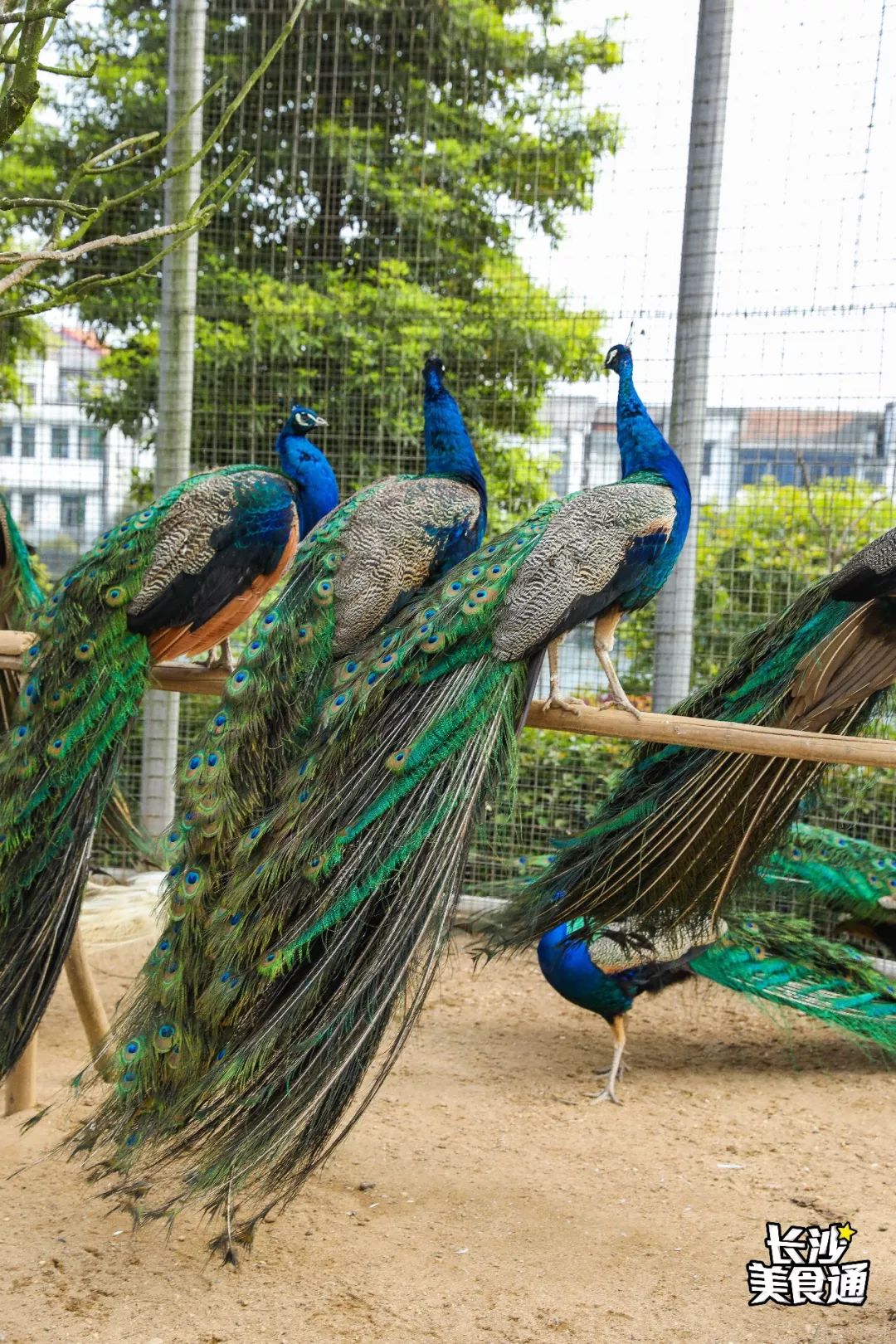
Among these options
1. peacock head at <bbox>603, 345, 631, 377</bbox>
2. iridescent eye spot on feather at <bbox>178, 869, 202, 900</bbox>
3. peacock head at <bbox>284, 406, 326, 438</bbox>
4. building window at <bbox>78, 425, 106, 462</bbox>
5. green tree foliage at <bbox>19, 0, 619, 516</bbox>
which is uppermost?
green tree foliage at <bbox>19, 0, 619, 516</bbox>

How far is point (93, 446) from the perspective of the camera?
19.5 ft

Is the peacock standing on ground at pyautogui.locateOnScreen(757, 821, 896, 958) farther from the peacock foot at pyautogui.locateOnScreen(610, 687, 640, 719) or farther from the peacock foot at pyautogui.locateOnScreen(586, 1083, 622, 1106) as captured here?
the peacock foot at pyautogui.locateOnScreen(610, 687, 640, 719)

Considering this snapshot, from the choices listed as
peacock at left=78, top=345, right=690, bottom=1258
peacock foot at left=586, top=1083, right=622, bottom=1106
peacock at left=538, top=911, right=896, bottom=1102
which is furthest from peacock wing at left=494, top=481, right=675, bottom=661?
peacock foot at left=586, top=1083, right=622, bottom=1106

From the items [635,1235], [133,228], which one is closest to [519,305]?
[133,228]

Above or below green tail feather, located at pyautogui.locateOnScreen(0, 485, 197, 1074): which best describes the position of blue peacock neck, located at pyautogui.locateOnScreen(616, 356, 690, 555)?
above

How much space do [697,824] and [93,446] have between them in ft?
13.3

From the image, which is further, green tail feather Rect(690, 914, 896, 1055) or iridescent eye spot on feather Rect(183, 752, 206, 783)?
green tail feather Rect(690, 914, 896, 1055)

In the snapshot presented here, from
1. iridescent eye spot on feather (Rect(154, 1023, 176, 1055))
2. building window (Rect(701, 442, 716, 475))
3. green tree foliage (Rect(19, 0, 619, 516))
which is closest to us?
iridescent eye spot on feather (Rect(154, 1023, 176, 1055))

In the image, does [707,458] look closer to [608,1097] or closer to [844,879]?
[844,879]

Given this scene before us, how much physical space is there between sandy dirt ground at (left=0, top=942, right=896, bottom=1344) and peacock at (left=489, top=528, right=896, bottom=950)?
685 millimetres

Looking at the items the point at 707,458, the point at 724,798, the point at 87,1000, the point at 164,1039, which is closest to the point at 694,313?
the point at 707,458

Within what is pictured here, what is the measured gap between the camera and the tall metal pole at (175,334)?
5.38 meters

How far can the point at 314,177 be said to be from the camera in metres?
5.62

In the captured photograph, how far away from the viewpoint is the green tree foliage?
5.28 meters
